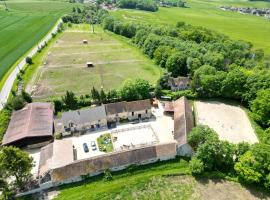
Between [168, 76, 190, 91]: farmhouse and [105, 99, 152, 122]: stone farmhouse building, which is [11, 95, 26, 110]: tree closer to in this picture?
[105, 99, 152, 122]: stone farmhouse building

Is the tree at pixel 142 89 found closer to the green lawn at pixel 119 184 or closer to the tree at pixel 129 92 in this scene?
the tree at pixel 129 92

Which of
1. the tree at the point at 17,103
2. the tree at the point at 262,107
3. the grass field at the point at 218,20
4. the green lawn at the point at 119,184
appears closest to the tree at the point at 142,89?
the green lawn at the point at 119,184

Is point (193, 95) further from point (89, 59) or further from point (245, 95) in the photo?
point (89, 59)

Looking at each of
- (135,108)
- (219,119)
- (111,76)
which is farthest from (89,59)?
(219,119)

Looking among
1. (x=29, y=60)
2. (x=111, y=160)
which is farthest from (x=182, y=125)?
(x=29, y=60)

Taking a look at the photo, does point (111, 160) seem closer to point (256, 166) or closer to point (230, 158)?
point (230, 158)

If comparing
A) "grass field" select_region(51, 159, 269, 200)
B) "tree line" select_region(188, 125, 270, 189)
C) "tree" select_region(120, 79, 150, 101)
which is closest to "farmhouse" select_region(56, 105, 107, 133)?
"tree" select_region(120, 79, 150, 101)
